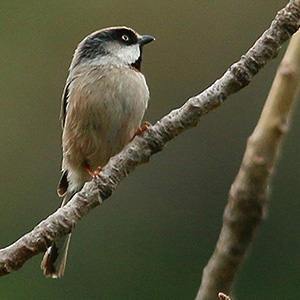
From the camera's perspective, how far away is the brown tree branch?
3.34 metres

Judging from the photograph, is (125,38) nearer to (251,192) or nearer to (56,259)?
(56,259)

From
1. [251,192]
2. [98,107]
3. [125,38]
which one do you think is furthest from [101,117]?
[251,192]

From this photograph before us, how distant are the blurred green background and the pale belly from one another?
474cm

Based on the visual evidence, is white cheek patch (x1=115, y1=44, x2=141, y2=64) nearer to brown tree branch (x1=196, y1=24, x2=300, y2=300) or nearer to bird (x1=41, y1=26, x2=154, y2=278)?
bird (x1=41, y1=26, x2=154, y2=278)

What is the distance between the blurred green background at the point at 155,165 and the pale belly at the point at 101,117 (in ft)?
15.5

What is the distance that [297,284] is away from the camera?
939 cm

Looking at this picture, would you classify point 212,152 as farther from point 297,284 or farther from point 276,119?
point 276,119

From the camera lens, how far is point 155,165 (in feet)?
34.8

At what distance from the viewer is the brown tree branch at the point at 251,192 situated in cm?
334

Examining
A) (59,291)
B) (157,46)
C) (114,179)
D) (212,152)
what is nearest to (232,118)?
(212,152)

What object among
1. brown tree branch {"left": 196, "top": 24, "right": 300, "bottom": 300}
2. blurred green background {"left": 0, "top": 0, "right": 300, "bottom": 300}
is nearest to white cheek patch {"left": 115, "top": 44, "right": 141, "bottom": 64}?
brown tree branch {"left": 196, "top": 24, "right": 300, "bottom": 300}

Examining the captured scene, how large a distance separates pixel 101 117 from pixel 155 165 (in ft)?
19.3

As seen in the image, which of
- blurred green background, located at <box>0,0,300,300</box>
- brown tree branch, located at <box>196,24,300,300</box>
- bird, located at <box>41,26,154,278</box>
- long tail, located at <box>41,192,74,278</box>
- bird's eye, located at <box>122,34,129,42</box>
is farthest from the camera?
blurred green background, located at <box>0,0,300,300</box>

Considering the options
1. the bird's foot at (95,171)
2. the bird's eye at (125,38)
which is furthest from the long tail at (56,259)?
the bird's eye at (125,38)
